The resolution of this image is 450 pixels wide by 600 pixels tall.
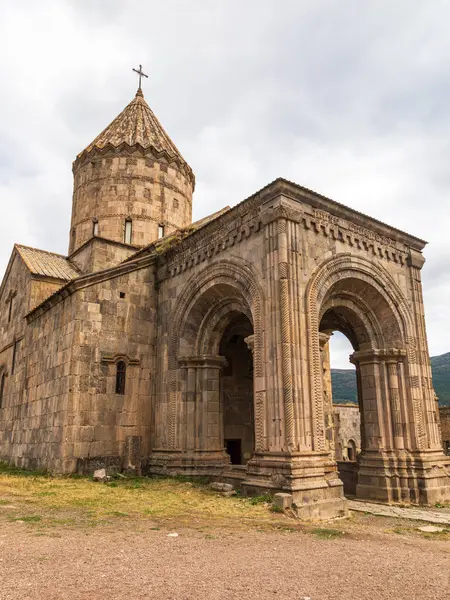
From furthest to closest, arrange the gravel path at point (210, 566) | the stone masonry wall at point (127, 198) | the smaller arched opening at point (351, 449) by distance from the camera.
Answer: the smaller arched opening at point (351, 449) → the stone masonry wall at point (127, 198) → the gravel path at point (210, 566)

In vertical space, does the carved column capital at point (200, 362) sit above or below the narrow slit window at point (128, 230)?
below

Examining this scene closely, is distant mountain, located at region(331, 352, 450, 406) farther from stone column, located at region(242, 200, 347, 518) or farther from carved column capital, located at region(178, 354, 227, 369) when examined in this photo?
stone column, located at region(242, 200, 347, 518)

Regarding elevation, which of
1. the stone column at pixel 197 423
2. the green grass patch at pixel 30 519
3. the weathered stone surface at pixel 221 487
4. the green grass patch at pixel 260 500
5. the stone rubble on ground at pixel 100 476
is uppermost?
the stone column at pixel 197 423

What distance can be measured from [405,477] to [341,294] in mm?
4835

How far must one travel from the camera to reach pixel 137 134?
2009cm

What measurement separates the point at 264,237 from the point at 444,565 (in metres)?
7.26

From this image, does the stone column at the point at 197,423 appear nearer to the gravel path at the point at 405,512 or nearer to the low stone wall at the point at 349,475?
the low stone wall at the point at 349,475

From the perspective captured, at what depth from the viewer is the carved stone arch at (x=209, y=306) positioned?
452 inches

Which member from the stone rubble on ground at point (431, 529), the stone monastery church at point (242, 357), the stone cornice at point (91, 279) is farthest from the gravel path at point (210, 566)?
the stone cornice at point (91, 279)

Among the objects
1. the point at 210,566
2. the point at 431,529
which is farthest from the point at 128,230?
the point at 210,566

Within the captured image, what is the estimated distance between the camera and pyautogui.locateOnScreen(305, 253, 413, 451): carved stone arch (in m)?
→ 10.1

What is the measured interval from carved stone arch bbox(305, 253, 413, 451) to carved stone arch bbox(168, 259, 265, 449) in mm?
1223

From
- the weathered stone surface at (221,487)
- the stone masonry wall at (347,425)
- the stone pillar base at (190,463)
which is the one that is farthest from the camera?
the stone masonry wall at (347,425)

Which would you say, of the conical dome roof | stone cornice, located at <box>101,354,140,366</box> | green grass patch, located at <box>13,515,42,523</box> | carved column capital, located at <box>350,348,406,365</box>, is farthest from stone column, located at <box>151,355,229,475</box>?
the conical dome roof
